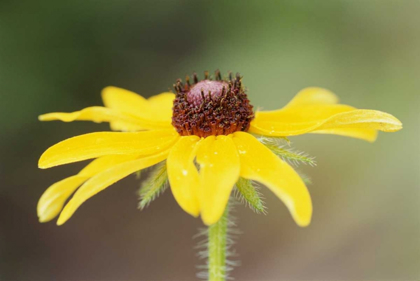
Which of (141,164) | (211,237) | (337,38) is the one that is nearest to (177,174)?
(141,164)

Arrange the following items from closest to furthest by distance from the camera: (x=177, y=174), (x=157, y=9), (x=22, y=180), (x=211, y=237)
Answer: (x=177, y=174) → (x=211, y=237) → (x=22, y=180) → (x=157, y=9)

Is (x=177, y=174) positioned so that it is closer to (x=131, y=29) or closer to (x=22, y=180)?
(x=22, y=180)

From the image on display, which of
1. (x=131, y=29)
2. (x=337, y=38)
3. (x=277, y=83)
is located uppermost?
(x=131, y=29)

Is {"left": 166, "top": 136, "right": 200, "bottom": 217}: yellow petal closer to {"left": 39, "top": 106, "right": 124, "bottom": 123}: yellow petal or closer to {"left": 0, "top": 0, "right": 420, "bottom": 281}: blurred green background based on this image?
{"left": 39, "top": 106, "right": 124, "bottom": 123}: yellow petal

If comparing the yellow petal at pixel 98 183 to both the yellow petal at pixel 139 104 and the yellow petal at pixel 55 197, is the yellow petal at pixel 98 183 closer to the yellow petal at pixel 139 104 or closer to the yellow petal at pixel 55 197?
the yellow petal at pixel 55 197

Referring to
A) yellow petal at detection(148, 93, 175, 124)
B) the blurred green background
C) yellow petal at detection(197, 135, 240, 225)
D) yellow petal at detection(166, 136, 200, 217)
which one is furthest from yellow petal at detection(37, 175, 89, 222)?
the blurred green background

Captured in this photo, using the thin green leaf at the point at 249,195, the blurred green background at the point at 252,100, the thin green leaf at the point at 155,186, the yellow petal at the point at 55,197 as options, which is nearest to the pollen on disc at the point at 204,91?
the thin green leaf at the point at 155,186

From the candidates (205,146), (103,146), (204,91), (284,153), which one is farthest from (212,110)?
(103,146)
